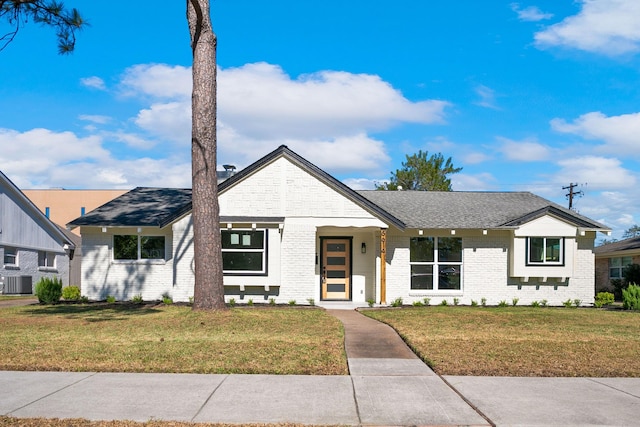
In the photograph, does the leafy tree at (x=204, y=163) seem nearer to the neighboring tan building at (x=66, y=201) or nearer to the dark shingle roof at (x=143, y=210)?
the dark shingle roof at (x=143, y=210)

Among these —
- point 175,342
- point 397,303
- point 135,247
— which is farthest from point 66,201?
point 175,342

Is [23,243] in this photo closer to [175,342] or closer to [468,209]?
[468,209]

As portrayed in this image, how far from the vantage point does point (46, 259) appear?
3281 centimetres

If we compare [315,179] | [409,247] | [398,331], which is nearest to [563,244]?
[409,247]

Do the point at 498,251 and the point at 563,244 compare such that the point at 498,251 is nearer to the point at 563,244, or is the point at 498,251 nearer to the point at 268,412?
the point at 563,244

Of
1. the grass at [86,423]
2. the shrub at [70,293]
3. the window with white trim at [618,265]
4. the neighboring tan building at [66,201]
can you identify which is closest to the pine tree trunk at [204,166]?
the shrub at [70,293]

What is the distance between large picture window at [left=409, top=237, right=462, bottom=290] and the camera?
19641 mm

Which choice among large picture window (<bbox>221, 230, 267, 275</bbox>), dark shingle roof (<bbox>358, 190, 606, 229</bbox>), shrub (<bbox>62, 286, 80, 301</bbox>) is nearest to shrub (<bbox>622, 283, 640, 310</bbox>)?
dark shingle roof (<bbox>358, 190, 606, 229</bbox>)

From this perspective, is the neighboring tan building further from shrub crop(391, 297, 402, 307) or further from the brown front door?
shrub crop(391, 297, 402, 307)

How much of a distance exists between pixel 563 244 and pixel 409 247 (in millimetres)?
5064

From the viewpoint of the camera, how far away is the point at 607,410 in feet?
21.0

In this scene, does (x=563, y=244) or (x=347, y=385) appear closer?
(x=347, y=385)

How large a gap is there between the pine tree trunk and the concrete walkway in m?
6.43

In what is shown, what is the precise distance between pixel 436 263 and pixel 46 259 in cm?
2321
